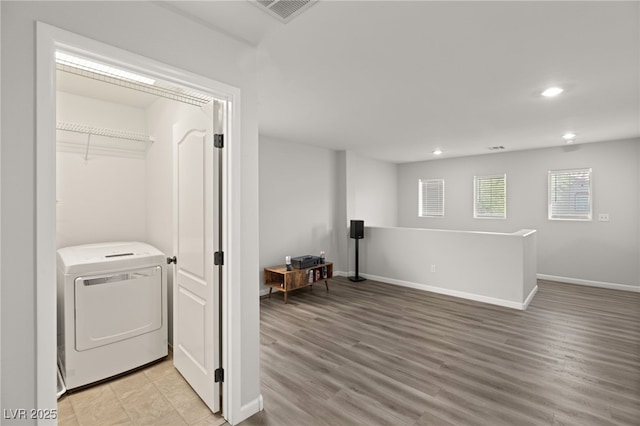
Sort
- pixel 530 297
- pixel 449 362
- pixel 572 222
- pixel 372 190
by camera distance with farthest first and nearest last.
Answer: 1. pixel 372 190
2. pixel 572 222
3. pixel 530 297
4. pixel 449 362

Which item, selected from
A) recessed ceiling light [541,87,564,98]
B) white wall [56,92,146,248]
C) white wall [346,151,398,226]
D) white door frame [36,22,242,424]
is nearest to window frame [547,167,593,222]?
white wall [346,151,398,226]

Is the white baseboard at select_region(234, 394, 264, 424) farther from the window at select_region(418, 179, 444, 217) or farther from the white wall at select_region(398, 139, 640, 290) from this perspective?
the window at select_region(418, 179, 444, 217)

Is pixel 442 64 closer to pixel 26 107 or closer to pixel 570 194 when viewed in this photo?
pixel 26 107

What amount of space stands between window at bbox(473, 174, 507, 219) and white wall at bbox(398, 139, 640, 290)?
0.10 m

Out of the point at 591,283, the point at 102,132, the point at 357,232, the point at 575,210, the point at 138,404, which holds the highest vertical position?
the point at 102,132

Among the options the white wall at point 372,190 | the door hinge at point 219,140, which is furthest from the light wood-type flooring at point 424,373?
the white wall at point 372,190

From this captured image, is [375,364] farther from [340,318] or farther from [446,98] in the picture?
[446,98]

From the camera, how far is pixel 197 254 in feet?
7.25

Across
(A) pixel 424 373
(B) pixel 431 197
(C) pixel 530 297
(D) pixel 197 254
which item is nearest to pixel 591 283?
(C) pixel 530 297

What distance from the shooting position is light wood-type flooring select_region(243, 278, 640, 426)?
208 centimetres

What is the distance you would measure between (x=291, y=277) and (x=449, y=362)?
2.42 m

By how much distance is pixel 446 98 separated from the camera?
315 centimetres

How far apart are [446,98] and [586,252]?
14.4ft

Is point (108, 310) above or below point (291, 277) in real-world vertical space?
above
